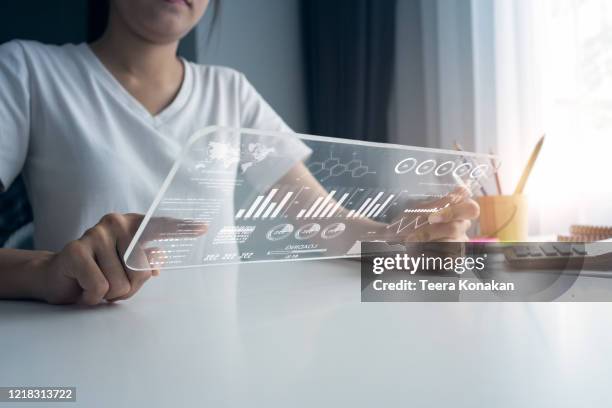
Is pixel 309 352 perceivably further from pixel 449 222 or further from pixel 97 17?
pixel 97 17

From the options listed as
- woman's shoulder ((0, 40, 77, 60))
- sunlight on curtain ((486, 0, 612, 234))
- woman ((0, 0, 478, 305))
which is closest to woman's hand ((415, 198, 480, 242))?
woman ((0, 0, 478, 305))

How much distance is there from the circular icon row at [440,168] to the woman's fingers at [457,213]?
3cm

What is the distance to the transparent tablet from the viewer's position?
37cm

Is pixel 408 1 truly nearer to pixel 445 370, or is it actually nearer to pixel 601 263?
pixel 601 263

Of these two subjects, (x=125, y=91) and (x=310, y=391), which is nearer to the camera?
(x=310, y=391)

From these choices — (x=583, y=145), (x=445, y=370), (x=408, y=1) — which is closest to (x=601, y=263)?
(x=445, y=370)

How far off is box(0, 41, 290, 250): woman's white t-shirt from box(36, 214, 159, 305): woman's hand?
0.38 meters

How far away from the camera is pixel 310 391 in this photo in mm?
229

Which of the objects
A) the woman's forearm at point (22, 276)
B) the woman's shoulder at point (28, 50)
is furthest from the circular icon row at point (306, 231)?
the woman's shoulder at point (28, 50)

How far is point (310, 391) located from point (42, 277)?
1.10 ft

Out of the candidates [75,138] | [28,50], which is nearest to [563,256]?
[75,138]

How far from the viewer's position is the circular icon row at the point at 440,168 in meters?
0.44

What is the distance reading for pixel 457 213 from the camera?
0.54 m

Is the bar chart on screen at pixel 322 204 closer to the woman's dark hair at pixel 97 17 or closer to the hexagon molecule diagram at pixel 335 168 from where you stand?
the hexagon molecule diagram at pixel 335 168
